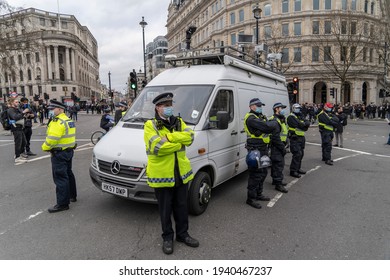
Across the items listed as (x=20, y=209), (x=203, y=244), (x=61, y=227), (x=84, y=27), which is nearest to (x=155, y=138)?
(x=203, y=244)

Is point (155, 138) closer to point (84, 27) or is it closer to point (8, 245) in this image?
point (8, 245)

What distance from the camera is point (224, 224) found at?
4266mm

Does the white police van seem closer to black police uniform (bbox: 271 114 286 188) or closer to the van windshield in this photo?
the van windshield

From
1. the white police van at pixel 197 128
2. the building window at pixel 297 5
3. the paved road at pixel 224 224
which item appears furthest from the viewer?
the building window at pixel 297 5

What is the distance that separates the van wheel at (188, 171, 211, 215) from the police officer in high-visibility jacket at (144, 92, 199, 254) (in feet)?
2.39

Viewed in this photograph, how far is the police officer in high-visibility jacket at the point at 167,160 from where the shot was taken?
3.25 metres

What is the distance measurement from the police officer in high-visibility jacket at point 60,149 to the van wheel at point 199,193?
2.23 meters

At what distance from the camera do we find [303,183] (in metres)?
6.50

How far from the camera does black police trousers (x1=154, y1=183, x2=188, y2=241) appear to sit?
11.5 feet

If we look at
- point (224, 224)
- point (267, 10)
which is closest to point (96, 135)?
point (224, 224)

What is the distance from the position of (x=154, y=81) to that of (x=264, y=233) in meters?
3.68

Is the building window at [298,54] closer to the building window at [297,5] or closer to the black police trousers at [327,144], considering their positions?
the building window at [297,5]

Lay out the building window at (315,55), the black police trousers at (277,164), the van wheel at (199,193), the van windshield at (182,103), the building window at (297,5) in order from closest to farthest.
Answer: the van wheel at (199,193)
the van windshield at (182,103)
the black police trousers at (277,164)
the building window at (315,55)
the building window at (297,5)

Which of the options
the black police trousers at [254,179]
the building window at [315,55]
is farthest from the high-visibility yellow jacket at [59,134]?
the building window at [315,55]
